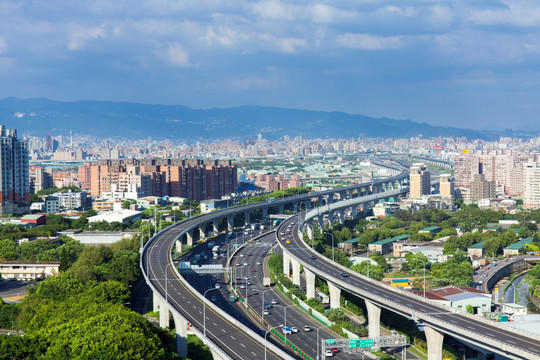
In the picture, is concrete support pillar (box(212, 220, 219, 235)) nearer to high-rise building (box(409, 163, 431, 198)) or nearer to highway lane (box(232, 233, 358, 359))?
highway lane (box(232, 233, 358, 359))

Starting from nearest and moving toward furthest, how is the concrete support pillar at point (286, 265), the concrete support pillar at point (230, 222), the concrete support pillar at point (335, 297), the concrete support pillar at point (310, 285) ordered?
1. the concrete support pillar at point (335, 297)
2. the concrete support pillar at point (310, 285)
3. the concrete support pillar at point (286, 265)
4. the concrete support pillar at point (230, 222)

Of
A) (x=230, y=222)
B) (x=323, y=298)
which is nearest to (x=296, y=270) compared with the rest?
(x=323, y=298)

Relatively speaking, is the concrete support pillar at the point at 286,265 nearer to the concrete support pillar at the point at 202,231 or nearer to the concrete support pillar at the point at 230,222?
the concrete support pillar at the point at 202,231

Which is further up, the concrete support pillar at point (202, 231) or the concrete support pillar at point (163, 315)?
the concrete support pillar at point (202, 231)

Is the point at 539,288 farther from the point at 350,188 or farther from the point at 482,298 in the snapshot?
the point at 350,188

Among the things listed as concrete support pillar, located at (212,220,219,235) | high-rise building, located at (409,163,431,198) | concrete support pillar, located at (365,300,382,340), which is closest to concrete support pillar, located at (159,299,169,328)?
concrete support pillar, located at (365,300,382,340)

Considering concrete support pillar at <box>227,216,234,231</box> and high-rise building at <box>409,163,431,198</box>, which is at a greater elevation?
high-rise building at <box>409,163,431,198</box>

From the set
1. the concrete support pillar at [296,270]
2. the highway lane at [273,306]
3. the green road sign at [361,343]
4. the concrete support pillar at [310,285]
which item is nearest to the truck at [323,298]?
the concrete support pillar at [310,285]
